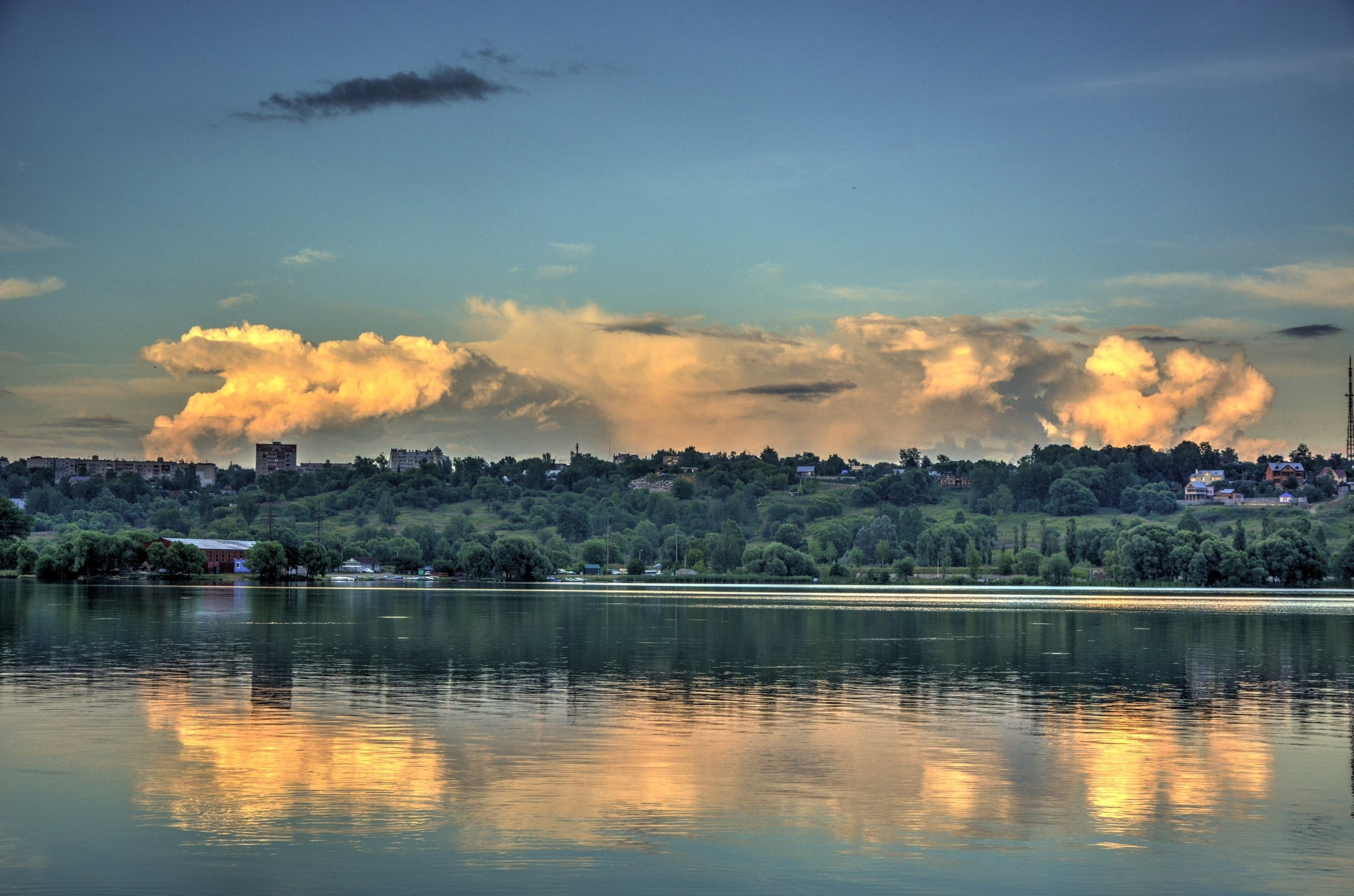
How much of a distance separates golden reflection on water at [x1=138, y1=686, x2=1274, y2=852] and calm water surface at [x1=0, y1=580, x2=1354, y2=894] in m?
0.11

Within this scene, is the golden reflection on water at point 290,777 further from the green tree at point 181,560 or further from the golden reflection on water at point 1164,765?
the green tree at point 181,560

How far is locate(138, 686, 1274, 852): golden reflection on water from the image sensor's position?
22.0 meters

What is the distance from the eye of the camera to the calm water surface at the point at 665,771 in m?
19.1

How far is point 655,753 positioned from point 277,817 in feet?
31.0

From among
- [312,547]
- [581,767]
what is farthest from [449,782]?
[312,547]

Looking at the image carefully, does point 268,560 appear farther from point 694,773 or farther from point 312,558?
point 694,773

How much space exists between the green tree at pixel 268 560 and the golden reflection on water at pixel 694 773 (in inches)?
5938

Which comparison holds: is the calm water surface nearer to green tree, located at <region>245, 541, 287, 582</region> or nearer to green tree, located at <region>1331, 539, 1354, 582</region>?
green tree, located at <region>245, 541, 287, 582</region>

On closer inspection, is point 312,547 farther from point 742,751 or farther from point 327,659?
point 742,751

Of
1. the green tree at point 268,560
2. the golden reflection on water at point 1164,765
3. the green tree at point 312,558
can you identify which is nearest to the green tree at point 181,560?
the green tree at point 268,560

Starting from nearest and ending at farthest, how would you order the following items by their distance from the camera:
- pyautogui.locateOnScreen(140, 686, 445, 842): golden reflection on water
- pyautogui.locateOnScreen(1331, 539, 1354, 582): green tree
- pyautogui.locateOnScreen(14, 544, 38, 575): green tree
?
pyautogui.locateOnScreen(140, 686, 445, 842): golden reflection on water < pyautogui.locateOnScreen(14, 544, 38, 575): green tree < pyautogui.locateOnScreen(1331, 539, 1354, 582): green tree

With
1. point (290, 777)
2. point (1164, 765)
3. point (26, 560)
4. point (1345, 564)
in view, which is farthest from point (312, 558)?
point (1164, 765)

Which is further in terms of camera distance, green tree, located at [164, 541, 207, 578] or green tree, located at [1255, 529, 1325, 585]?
green tree, located at [1255, 529, 1325, 585]

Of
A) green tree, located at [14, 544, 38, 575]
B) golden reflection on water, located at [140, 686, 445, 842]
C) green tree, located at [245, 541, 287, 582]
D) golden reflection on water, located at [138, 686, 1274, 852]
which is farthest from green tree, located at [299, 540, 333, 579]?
golden reflection on water, located at [140, 686, 445, 842]
